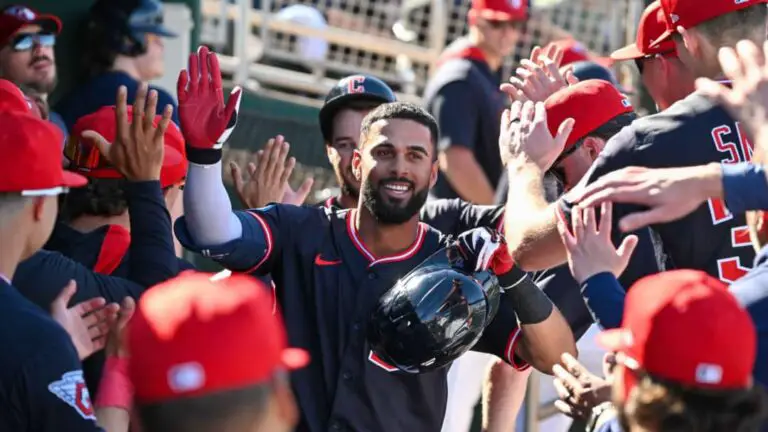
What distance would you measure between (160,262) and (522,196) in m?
1.10

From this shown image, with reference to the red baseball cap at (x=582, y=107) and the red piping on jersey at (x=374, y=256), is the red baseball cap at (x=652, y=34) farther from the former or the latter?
the red piping on jersey at (x=374, y=256)

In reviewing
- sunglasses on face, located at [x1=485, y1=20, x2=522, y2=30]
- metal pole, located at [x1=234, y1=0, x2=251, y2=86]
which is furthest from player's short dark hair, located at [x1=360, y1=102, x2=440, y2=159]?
metal pole, located at [x1=234, y1=0, x2=251, y2=86]

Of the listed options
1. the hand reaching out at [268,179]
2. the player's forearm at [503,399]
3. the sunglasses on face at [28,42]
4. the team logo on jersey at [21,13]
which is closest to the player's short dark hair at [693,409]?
the hand reaching out at [268,179]

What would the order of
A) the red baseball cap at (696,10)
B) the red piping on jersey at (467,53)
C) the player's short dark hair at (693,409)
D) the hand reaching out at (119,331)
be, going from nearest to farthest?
the player's short dark hair at (693,409) < the hand reaching out at (119,331) < the red baseball cap at (696,10) < the red piping on jersey at (467,53)

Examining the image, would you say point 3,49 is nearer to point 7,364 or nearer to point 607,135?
point 607,135

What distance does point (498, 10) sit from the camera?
336 inches

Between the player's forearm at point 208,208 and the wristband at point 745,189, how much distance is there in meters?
1.51

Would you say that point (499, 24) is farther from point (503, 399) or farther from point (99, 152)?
point (99, 152)

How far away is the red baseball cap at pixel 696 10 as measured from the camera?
4.04 m

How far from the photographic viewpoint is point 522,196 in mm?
4031

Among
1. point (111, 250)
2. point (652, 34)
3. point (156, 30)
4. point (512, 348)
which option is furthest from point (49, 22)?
point (652, 34)

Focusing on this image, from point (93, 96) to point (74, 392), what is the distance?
3835 mm

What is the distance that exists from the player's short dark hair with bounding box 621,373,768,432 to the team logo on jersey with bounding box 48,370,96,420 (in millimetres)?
1315

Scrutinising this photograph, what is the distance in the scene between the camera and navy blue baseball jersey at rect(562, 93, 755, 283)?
13.0 feet
